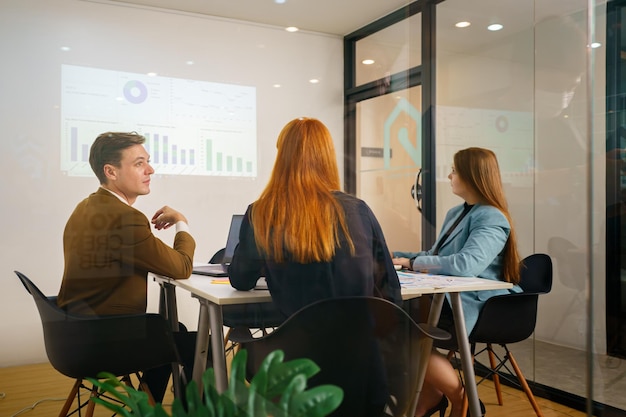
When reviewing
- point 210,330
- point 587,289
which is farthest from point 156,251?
point 587,289

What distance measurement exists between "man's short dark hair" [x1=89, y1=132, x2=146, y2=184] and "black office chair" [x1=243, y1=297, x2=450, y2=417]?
69 centimetres

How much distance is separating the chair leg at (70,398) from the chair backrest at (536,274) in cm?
176

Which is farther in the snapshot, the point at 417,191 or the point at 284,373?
the point at 417,191

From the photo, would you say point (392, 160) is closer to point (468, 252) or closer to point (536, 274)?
point (468, 252)

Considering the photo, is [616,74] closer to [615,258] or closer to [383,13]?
[615,258]

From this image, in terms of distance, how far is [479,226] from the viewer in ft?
7.94

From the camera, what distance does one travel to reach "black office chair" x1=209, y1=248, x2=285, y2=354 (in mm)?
1761

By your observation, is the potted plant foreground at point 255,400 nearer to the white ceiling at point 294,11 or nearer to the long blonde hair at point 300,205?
the long blonde hair at point 300,205

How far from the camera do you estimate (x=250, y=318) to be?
181cm

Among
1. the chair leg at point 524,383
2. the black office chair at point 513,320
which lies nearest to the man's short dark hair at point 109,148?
the black office chair at point 513,320

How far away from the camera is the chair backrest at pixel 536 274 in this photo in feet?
8.32

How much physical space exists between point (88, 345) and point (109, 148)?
60cm

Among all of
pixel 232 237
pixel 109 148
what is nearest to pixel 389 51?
pixel 232 237

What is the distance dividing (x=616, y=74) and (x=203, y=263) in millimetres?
2006
